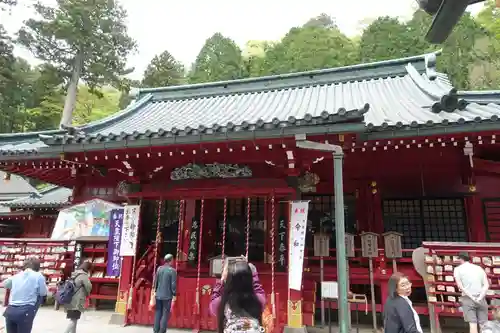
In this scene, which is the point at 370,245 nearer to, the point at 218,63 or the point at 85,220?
the point at 85,220

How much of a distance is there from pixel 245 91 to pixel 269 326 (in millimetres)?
9006

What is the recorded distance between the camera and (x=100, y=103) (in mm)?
34344

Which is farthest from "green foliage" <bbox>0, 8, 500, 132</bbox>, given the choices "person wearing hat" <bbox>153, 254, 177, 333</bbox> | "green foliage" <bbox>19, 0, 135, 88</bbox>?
"person wearing hat" <bbox>153, 254, 177, 333</bbox>

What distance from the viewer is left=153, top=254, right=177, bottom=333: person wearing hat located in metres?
6.62

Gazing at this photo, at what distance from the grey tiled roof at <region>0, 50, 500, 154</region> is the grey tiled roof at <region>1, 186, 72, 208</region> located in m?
3.67

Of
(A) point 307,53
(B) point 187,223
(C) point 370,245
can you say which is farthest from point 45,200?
(A) point 307,53

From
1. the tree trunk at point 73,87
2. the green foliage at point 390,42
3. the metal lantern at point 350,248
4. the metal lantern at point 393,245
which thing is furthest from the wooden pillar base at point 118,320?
the green foliage at point 390,42

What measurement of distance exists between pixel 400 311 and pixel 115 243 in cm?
736

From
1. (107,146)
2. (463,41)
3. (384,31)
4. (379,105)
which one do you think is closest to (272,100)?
(379,105)

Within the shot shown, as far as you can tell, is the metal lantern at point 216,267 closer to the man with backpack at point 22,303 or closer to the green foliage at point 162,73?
the man with backpack at point 22,303

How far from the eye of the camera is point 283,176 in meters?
7.75

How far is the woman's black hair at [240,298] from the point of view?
2.82 metres

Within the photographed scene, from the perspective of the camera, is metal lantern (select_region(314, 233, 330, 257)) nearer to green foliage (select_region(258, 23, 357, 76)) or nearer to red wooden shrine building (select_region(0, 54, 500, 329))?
red wooden shrine building (select_region(0, 54, 500, 329))

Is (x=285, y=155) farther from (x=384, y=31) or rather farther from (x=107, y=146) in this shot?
(x=384, y=31)
